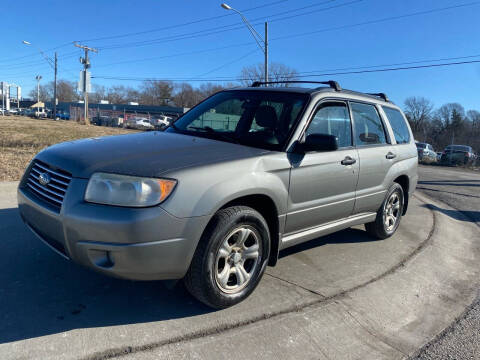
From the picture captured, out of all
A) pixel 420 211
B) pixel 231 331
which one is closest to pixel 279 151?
pixel 231 331

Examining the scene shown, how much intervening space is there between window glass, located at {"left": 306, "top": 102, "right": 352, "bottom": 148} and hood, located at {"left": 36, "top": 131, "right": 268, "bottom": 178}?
0.84 m

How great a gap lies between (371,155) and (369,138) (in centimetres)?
26

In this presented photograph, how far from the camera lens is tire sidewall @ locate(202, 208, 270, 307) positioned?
292 centimetres

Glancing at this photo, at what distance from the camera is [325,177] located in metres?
3.86

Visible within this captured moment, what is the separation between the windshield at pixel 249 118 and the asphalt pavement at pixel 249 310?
1390mm

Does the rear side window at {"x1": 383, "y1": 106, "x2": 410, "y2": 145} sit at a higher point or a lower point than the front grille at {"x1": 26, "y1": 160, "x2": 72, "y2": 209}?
higher

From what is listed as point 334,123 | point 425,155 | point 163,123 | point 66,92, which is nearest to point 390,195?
point 334,123

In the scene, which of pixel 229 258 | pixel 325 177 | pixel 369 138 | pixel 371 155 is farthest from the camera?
pixel 369 138

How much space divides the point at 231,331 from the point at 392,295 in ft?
5.63

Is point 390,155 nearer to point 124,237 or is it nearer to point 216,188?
point 216,188

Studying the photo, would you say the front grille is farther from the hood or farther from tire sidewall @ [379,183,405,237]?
tire sidewall @ [379,183,405,237]

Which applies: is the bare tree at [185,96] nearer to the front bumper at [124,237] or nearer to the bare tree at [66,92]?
the bare tree at [66,92]

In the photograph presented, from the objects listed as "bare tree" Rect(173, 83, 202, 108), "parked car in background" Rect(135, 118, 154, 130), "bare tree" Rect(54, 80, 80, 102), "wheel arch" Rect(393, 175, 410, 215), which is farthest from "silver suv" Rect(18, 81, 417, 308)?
"bare tree" Rect(54, 80, 80, 102)

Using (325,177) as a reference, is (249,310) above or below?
below
